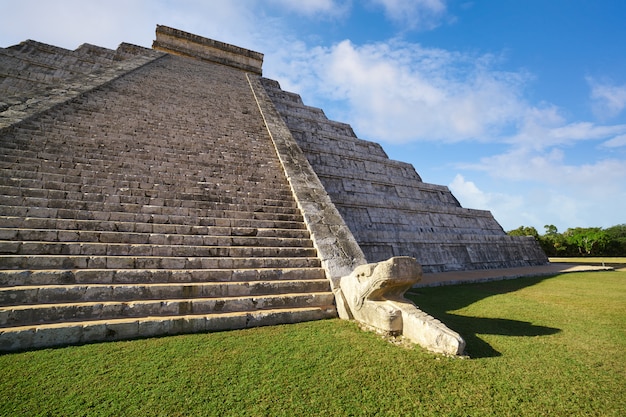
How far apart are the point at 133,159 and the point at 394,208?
26.6 ft

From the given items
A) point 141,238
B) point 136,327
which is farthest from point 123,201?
point 136,327

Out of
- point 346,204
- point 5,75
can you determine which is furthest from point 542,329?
point 5,75

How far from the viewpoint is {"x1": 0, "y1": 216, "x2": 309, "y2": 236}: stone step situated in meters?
4.58

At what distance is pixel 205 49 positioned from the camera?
1941 centimetres

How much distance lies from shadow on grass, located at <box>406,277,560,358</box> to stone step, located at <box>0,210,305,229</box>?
3.44 metres

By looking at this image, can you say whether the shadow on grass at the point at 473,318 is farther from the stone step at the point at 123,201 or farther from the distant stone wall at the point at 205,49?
the distant stone wall at the point at 205,49

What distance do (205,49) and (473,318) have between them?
2115cm

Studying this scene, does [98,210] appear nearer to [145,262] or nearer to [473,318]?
[145,262]

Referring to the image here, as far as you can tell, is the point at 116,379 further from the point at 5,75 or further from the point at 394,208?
the point at 5,75

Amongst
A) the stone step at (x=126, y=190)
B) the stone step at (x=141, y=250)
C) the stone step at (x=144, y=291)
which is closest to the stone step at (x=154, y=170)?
the stone step at (x=126, y=190)

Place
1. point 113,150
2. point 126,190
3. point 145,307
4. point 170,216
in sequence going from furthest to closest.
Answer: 1. point 113,150
2. point 126,190
3. point 170,216
4. point 145,307

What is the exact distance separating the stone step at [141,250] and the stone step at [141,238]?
0.37ft

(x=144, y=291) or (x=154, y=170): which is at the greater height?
(x=154, y=170)

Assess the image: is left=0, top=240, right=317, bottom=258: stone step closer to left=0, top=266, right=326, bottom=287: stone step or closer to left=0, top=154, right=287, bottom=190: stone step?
left=0, top=266, right=326, bottom=287: stone step
